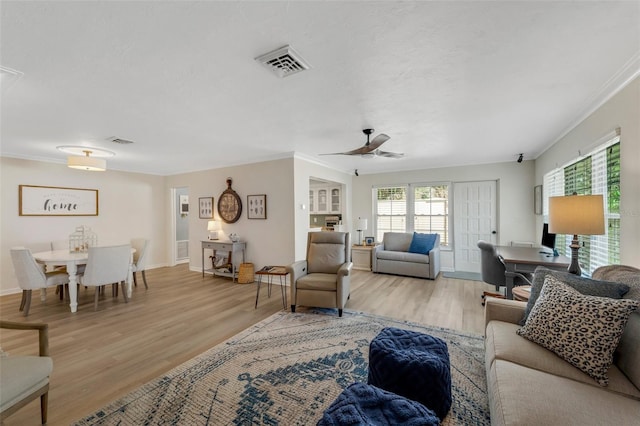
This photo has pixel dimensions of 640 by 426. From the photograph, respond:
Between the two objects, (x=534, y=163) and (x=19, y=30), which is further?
(x=534, y=163)

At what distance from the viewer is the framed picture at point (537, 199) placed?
4.82 metres

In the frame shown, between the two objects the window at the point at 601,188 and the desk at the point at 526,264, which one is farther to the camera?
the desk at the point at 526,264

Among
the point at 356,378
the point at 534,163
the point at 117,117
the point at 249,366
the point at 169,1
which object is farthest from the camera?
the point at 534,163

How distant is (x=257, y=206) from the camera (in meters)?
5.26

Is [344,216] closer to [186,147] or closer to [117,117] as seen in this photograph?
[186,147]

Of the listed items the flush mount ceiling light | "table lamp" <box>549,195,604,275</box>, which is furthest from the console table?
"table lamp" <box>549,195,604,275</box>

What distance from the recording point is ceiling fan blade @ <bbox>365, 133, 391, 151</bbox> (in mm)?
3039

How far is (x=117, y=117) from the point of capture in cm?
295

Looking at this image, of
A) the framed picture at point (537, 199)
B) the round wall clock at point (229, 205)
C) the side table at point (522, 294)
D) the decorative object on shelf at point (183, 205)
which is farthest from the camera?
the decorative object on shelf at point (183, 205)

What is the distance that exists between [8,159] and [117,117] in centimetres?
349

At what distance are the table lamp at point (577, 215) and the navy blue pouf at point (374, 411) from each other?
6.25 ft

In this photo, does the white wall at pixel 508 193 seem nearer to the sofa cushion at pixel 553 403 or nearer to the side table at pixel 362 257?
the side table at pixel 362 257

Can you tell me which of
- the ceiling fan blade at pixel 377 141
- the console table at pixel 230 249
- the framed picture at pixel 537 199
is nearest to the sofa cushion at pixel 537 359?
the ceiling fan blade at pixel 377 141

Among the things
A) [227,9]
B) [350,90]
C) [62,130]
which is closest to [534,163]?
[350,90]
